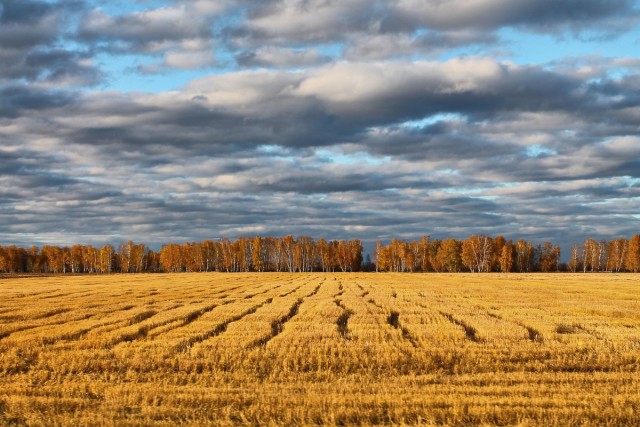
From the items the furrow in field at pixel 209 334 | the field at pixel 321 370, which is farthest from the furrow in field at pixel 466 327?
the furrow in field at pixel 209 334

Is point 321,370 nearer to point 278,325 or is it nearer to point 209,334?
point 209,334

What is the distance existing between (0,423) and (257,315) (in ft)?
67.7

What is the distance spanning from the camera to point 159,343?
2259cm

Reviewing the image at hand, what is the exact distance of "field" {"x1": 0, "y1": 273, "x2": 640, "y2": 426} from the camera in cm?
1283

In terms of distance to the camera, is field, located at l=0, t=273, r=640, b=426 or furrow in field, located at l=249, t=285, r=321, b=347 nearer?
field, located at l=0, t=273, r=640, b=426

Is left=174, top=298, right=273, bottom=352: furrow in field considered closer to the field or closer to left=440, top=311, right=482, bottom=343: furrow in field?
the field

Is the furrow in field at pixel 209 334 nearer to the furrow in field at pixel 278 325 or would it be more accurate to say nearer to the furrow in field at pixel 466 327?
the furrow in field at pixel 278 325

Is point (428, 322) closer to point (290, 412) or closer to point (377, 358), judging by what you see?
point (377, 358)

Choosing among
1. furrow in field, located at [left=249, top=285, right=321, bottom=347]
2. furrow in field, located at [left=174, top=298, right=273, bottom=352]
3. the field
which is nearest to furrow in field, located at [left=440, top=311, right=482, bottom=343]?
the field

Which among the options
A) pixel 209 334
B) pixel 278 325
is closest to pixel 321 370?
pixel 209 334

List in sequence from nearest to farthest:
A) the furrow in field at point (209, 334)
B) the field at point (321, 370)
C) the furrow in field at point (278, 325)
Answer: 1. the field at point (321, 370)
2. the furrow in field at point (209, 334)
3. the furrow in field at point (278, 325)

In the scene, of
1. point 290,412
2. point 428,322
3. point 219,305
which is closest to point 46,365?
point 290,412

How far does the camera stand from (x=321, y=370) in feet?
58.3

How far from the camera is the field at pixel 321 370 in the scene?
42.1ft
